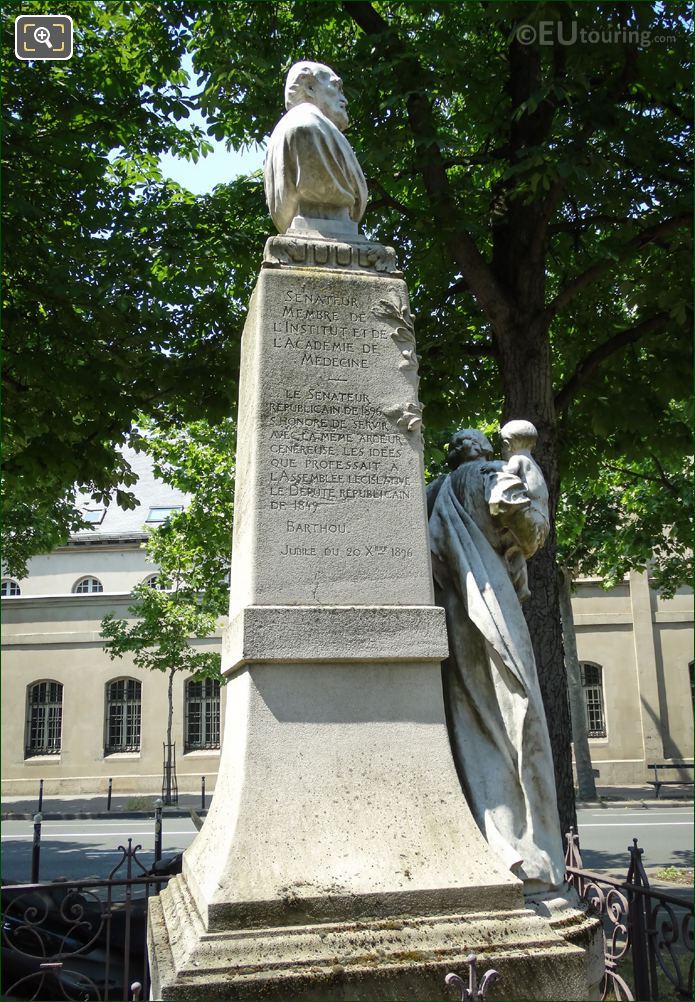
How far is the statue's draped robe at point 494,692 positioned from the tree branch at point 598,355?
550 centimetres

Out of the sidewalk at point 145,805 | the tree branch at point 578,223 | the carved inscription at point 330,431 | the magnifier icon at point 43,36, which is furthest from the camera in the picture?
the sidewalk at point 145,805

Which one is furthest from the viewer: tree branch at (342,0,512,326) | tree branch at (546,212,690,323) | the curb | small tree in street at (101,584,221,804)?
small tree in street at (101,584,221,804)

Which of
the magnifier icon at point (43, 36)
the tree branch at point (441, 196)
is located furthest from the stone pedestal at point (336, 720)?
the magnifier icon at point (43, 36)

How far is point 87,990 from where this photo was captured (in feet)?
21.8

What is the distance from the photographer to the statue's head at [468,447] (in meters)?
5.39

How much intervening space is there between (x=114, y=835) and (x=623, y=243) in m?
15.9

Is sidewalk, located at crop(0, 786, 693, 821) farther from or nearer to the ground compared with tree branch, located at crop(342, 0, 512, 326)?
nearer to the ground

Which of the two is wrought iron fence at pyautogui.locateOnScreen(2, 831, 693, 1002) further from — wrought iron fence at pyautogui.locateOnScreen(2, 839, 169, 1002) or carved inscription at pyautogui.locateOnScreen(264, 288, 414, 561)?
carved inscription at pyautogui.locateOnScreen(264, 288, 414, 561)

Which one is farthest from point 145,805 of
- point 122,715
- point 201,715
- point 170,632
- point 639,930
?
point 639,930

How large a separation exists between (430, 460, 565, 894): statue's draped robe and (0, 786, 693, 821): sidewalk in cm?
1971

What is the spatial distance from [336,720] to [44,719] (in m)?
31.1

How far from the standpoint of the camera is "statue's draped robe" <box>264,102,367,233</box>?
5.15 metres

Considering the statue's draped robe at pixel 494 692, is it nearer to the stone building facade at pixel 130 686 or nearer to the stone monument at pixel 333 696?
the stone monument at pixel 333 696

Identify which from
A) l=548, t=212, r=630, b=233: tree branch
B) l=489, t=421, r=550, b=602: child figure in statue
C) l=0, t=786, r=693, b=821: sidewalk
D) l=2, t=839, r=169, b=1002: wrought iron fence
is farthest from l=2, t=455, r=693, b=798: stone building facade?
l=489, t=421, r=550, b=602: child figure in statue
